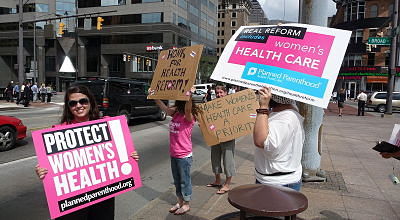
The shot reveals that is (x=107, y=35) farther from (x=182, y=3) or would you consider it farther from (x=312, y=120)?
(x=312, y=120)

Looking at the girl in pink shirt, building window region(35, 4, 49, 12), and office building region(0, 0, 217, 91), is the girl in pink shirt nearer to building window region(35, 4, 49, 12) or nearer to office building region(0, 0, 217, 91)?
office building region(0, 0, 217, 91)

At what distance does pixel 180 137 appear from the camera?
13.9 ft

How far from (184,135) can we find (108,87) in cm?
968

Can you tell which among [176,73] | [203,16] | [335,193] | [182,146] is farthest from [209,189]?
[203,16]

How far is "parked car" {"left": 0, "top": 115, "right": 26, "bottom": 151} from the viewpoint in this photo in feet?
27.6

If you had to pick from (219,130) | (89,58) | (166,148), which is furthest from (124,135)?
(89,58)

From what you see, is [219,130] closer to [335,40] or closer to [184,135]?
[184,135]

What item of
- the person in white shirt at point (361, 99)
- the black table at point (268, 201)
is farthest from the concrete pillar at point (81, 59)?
the black table at point (268, 201)

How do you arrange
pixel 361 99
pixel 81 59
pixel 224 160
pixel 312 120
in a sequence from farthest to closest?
1. pixel 81 59
2. pixel 361 99
3. pixel 312 120
4. pixel 224 160

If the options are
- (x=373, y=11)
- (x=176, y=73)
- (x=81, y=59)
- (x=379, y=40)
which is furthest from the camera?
(x=81, y=59)

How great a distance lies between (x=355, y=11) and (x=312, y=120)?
55.9m

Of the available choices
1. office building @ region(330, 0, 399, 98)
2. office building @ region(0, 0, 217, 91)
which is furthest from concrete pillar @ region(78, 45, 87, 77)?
office building @ region(330, 0, 399, 98)

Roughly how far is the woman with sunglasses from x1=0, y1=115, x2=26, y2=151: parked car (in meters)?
6.79

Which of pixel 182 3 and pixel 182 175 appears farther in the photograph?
pixel 182 3
